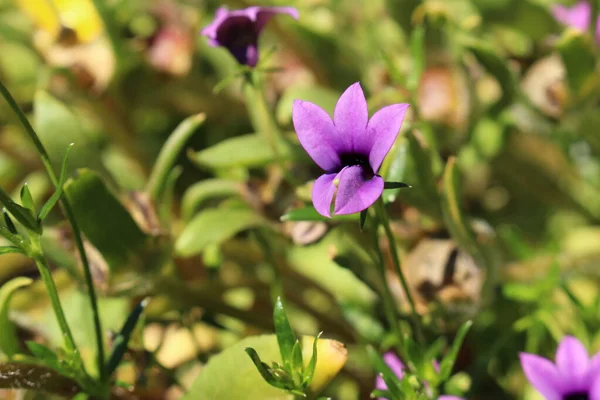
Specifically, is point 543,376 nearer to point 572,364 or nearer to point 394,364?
point 572,364

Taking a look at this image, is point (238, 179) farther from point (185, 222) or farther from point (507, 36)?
point (507, 36)

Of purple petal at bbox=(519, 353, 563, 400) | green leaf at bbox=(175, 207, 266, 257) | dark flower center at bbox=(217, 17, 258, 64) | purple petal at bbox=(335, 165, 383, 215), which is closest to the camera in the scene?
purple petal at bbox=(335, 165, 383, 215)

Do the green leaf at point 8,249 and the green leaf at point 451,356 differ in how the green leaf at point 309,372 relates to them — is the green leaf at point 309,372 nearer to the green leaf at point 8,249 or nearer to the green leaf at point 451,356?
the green leaf at point 451,356

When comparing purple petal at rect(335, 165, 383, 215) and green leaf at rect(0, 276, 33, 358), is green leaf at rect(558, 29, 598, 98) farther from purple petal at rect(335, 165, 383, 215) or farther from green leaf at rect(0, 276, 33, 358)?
green leaf at rect(0, 276, 33, 358)

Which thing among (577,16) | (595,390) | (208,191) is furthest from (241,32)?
(577,16)

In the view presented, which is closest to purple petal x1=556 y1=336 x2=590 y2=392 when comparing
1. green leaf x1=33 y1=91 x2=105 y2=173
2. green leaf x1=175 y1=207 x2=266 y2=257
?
green leaf x1=175 y1=207 x2=266 y2=257

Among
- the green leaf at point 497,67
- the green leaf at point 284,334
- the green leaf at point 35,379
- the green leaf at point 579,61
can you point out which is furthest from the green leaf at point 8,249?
the green leaf at point 579,61
